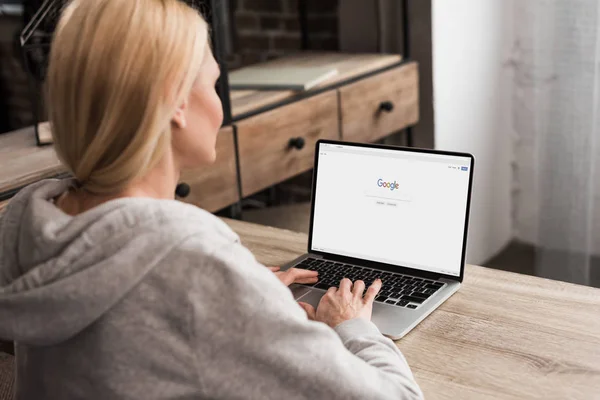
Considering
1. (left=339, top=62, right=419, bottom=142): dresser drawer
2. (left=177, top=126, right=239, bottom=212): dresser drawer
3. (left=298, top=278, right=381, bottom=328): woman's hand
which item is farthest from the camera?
(left=339, top=62, right=419, bottom=142): dresser drawer

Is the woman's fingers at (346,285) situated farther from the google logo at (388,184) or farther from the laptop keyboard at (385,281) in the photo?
the google logo at (388,184)

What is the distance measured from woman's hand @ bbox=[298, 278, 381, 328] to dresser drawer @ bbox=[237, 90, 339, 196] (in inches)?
32.6

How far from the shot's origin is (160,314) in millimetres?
871

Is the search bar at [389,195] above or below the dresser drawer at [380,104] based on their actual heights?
above

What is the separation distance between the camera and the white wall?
275cm

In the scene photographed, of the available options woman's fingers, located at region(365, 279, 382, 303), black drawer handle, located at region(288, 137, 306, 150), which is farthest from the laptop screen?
black drawer handle, located at region(288, 137, 306, 150)

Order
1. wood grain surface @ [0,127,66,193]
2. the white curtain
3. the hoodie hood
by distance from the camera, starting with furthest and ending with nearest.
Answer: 1. the white curtain
2. wood grain surface @ [0,127,66,193]
3. the hoodie hood

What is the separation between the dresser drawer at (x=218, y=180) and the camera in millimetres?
1956

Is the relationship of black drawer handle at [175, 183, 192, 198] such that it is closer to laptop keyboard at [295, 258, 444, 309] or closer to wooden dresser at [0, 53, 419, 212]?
wooden dresser at [0, 53, 419, 212]

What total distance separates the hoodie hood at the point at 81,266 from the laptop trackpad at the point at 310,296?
0.51 m

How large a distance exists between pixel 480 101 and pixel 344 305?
1.85 metres

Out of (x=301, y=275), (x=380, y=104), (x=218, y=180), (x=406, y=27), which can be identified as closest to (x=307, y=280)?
(x=301, y=275)

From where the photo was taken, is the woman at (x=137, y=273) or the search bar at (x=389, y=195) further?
the search bar at (x=389, y=195)

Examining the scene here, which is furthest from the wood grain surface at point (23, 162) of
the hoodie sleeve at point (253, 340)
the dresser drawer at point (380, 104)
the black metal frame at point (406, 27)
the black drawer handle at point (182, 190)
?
the black metal frame at point (406, 27)
